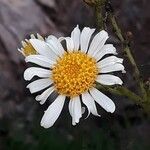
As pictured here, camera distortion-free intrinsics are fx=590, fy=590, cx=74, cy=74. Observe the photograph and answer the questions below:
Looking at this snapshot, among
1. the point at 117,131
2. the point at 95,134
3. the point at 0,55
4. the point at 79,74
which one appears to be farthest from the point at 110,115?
the point at 79,74

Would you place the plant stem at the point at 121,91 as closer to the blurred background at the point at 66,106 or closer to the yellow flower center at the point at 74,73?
the yellow flower center at the point at 74,73

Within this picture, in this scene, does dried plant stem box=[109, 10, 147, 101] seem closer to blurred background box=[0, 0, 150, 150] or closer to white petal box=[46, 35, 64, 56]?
white petal box=[46, 35, 64, 56]

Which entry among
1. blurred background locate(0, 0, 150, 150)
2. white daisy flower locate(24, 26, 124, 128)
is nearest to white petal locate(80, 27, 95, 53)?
white daisy flower locate(24, 26, 124, 128)

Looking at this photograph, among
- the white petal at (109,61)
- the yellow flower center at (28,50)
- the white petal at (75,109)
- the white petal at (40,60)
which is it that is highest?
the yellow flower center at (28,50)

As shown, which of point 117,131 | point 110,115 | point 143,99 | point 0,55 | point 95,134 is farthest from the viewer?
point 0,55

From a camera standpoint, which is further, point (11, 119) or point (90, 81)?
point (11, 119)

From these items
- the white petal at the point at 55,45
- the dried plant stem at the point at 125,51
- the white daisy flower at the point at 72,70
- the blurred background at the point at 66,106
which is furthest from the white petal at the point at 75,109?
the blurred background at the point at 66,106

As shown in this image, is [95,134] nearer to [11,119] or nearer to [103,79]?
[11,119]

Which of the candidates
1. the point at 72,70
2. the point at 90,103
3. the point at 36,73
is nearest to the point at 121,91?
the point at 90,103
